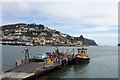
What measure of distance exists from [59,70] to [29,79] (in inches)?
677

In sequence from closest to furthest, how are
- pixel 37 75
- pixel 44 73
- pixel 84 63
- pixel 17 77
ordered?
1. pixel 17 77
2. pixel 37 75
3. pixel 44 73
4. pixel 84 63

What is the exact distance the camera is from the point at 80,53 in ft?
209

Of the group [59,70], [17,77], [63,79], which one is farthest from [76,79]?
[17,77]

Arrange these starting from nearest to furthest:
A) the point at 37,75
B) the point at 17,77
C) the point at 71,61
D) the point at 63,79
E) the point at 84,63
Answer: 1. the point at 17,77
2. the point at 37,75
3. the point at 63,79
4. the point at 71,61
5. the point at 84,63

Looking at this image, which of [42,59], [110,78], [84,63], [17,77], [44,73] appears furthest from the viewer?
[84,63]

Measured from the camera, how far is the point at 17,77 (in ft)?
99.6

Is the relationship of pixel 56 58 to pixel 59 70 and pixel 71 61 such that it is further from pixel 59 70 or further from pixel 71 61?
pixel 71 61

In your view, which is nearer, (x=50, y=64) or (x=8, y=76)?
(x=8, y=76)

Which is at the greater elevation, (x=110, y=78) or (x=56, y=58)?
(x=56, y=58)

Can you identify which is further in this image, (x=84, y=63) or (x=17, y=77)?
(x=84, y=63)

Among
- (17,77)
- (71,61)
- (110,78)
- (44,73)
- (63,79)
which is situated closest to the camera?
(17,77)

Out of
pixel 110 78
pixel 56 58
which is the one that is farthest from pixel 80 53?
pixel 110 78

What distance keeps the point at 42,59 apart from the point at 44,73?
354 inches

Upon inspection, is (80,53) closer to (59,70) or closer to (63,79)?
(59,70)
